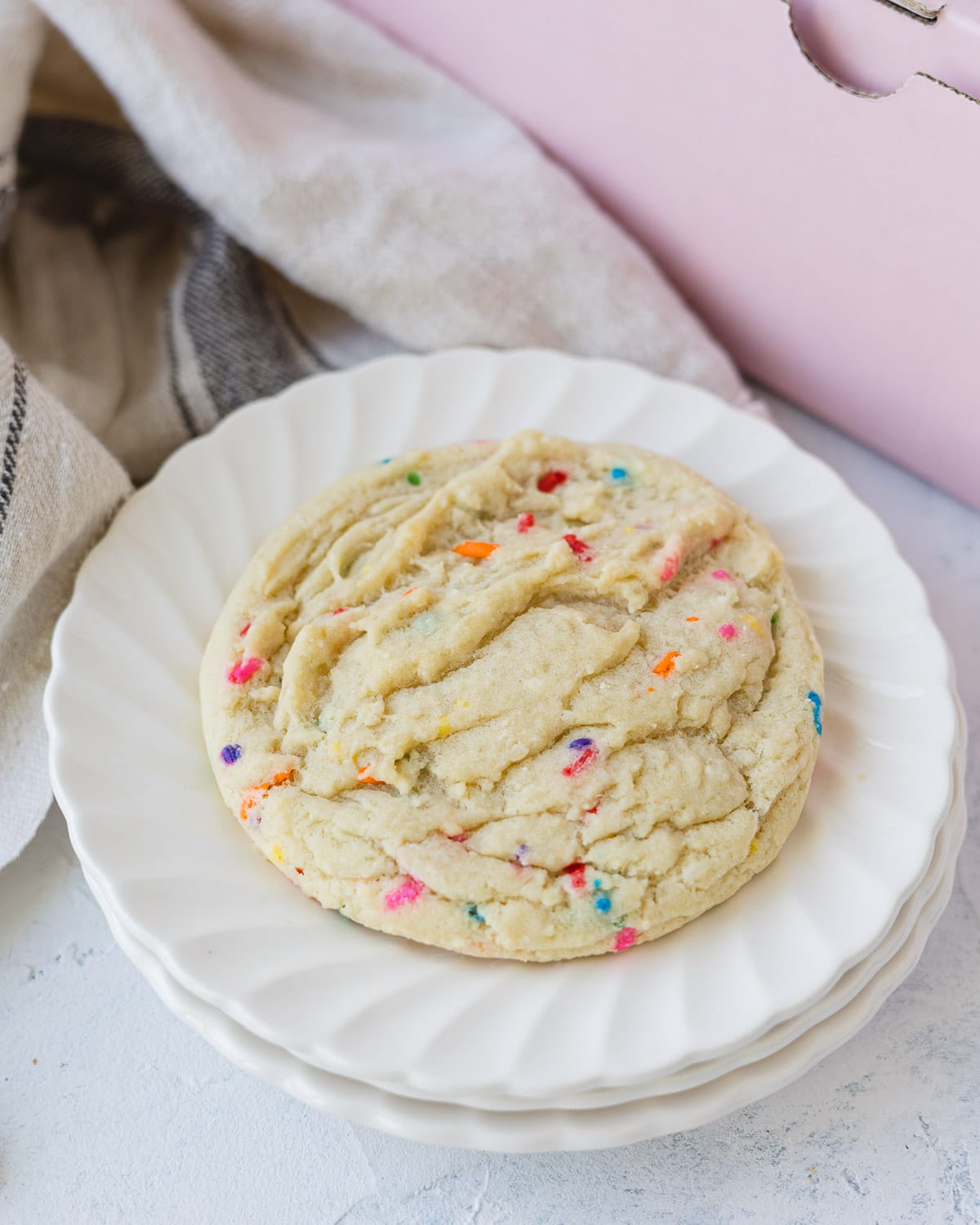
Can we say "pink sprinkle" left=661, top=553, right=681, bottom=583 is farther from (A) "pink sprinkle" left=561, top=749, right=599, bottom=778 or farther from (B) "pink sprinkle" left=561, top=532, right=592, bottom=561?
(A) "pink sprinkle" left=561, top=749, right=599, bottom=778

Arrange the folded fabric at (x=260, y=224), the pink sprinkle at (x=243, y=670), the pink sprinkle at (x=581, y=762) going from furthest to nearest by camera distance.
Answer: the folded fabric at (x=260, y=224)
the pink sprinkle at (x=243, y=670)
the pink sprinkle at (x=581, y=762)

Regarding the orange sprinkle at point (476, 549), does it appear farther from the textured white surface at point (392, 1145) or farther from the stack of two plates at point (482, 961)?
the textured white surface at point (392, 1145)

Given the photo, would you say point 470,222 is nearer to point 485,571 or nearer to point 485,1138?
point 485,571

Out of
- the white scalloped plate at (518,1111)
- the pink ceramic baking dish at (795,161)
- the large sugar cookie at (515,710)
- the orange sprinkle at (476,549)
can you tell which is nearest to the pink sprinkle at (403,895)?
the large sugar cookie at (515,710)

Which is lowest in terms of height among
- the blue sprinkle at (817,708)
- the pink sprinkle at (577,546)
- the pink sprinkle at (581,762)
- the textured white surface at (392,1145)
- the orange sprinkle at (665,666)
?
the textured white surface at (392,1145)

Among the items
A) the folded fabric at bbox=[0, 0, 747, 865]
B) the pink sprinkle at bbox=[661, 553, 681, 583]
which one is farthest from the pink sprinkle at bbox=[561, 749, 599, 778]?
the folded fabric at bbox=[0, 0, 747, 865]

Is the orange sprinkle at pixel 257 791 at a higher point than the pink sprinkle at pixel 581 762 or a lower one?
lower

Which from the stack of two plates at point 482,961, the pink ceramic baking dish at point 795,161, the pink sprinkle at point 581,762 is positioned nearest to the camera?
the stack of two plates at point 482,961

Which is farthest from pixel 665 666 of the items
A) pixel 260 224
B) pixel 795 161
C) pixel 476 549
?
pixel 260 224
